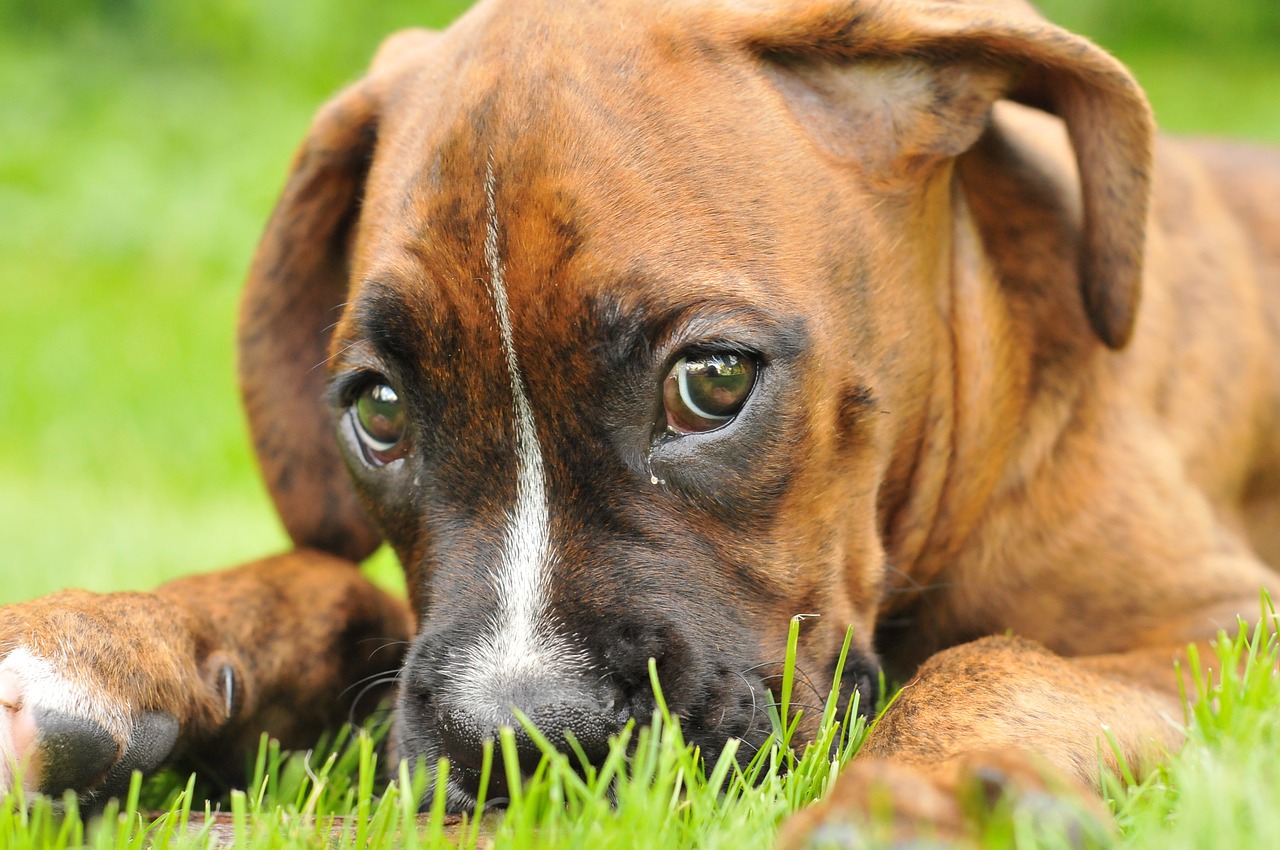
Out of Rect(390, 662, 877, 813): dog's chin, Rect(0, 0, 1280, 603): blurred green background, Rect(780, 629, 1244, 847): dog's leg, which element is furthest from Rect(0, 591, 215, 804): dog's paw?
Rect(0, 0, 1280, 603): blurred green background

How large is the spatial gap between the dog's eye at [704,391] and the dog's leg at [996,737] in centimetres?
69

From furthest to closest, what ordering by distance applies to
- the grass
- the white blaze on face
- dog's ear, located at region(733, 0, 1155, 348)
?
dog's ear, located at region(733, 0, 1155, 348) < the white blaze on face < the grass

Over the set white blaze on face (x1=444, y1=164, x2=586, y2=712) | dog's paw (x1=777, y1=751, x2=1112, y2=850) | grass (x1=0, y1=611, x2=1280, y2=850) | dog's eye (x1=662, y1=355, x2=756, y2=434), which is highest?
dog's eye (x1=662, y1=355, x2=756, y2=434)

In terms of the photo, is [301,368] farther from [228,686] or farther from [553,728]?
[553,728]

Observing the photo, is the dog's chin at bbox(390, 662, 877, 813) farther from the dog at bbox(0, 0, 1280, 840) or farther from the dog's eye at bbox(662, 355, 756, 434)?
the dog's eye at bbox(662, 355, 756, 434)

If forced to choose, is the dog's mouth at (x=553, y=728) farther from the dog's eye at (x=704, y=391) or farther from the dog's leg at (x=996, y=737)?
the dog's eye at (x=704, y=391)

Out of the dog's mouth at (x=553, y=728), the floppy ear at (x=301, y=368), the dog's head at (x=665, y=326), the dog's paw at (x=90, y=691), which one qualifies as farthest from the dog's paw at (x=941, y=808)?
the floppy ear at (x=301, y=368)

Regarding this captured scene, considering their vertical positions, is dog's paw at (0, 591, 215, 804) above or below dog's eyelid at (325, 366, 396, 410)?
below

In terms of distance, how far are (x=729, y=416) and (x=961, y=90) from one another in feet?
3.73

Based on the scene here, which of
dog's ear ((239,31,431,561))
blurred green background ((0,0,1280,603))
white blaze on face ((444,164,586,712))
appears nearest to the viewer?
white blaze on face ((444,164,586,712))

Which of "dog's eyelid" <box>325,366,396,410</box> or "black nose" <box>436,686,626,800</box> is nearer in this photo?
"black nose" <box>436,686,626,800</box>

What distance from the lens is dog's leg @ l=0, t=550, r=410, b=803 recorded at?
2850 millimetres

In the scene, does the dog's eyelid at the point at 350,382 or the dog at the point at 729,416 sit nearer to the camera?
the dog at the point at 729,416

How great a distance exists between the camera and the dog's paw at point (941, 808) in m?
2.07
